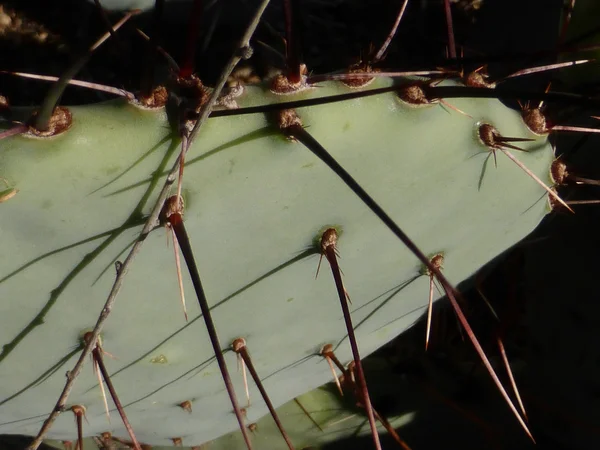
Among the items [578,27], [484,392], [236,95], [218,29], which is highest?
[218,29]

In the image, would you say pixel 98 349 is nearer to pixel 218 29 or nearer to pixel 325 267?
pixel 325 267

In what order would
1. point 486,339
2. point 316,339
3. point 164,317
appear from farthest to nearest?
point 486,339
point 316,339
point 164,317

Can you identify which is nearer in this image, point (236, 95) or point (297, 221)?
point (236, 95)

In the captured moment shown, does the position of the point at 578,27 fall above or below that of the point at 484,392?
above

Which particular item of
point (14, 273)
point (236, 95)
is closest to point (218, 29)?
point (236, 95)
